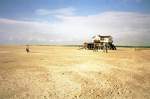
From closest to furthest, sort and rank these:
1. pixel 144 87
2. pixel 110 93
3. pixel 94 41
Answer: pixel 110 93 → pixel 144 87 → pixel 94 41

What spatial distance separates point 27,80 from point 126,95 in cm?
655

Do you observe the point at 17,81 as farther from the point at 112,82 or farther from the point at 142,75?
the point at 142,75

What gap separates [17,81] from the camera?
13.5 metres

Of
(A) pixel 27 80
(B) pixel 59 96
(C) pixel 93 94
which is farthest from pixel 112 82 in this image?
(A) pixel 27 80

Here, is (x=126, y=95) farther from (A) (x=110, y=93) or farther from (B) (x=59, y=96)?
(B) (x=59, y=96)

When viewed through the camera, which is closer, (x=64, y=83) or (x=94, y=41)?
(x=64, y=83)

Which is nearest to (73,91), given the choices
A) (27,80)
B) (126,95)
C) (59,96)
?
(59,96)

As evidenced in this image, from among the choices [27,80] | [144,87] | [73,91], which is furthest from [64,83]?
[144,87]

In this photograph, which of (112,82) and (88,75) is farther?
(88,75)

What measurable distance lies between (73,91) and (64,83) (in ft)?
5.63

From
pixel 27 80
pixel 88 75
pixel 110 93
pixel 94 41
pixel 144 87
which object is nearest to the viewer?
pixel 110 93

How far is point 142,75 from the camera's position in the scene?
16.2 meters

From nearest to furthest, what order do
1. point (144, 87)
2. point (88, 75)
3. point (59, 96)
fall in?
point (59, 96)
point (144, 87)
point (88, 75)

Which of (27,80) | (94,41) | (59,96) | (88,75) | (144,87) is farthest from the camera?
(94,41)
